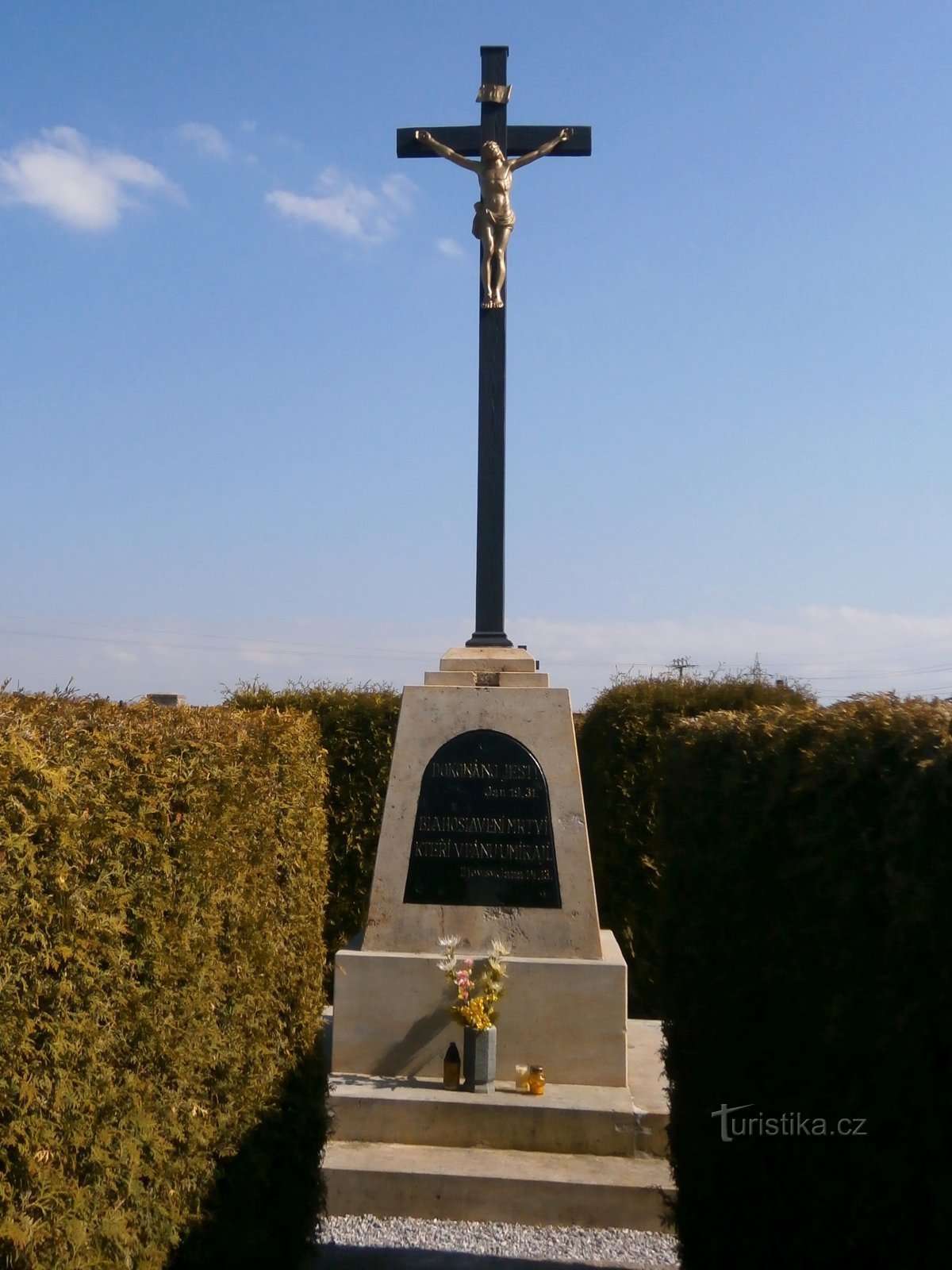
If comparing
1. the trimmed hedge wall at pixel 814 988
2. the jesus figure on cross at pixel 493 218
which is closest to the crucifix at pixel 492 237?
the jesus figure on cross at pixel 493 218

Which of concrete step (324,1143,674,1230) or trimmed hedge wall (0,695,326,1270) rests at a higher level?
trimmed hedge wall (0,695,326,1270)

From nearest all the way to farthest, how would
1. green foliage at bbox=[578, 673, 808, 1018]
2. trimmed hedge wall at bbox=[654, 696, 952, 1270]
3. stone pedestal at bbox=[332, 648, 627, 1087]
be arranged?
trimmed hedge wall at bbox=[654, 696, 952, 1270]
stone pedestal at bbox=[332, 648, 627, 1087]
green foliage at bbox=[578, 673, 808, 1018]

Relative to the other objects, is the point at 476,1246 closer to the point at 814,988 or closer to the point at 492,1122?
the point at 492,1122

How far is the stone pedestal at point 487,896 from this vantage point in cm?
592

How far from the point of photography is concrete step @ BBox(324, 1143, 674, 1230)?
4.91 meters

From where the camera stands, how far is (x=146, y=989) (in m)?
2.78

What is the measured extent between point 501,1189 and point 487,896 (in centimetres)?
162

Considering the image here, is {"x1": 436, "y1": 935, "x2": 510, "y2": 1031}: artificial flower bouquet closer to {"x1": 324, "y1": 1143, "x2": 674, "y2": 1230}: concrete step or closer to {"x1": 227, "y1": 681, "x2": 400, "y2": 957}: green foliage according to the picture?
{"x1": 324, "y1": 1143, "x2": 674, "y2": 1230}: concrete step

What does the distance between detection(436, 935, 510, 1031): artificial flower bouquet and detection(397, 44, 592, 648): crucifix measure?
199 cm

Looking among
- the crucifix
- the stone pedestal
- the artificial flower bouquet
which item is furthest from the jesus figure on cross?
the artificial flower bouquet

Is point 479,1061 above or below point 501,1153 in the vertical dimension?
above

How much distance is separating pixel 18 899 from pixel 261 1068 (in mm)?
1891

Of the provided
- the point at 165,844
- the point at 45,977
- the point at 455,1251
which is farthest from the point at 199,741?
the point at 455,1251

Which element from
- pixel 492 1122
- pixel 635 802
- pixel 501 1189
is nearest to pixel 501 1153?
pixel 492 1122
